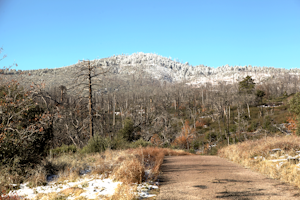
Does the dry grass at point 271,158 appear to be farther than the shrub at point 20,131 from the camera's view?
No

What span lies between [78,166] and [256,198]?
19.7ft

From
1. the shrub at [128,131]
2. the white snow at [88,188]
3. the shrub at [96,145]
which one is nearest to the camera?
the white snow at [88,188]

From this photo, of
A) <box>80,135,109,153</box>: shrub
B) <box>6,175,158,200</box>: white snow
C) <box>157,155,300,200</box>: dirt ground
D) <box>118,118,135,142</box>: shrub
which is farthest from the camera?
<box>118,118,135,142</box>: shrub

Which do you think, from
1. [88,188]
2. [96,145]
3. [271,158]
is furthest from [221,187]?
[96,145]

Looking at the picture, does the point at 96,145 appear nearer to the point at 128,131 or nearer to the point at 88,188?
the point at 88,188

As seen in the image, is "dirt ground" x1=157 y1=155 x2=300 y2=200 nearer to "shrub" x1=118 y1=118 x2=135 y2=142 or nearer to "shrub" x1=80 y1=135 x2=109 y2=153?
"shrub" x1=80 y1=135 x2=109 y2=153

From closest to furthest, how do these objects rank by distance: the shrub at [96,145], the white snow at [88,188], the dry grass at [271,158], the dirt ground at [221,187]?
1. the dirt ground at [221,187]
2. the white snow at [88,188]
3. the dry grass at [271,158]
4. the shrub at [96,145]

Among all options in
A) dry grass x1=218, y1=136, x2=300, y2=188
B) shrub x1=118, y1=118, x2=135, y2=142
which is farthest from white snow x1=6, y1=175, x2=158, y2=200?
shrub x1=118, y1=118, x2=135, y2=142

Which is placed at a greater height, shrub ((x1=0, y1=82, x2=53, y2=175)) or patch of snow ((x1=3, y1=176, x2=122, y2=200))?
shrub ((x1=0, y1=82, x2=53, y2=175))

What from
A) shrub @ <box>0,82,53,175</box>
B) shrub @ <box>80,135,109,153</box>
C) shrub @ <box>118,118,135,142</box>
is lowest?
shrub @ <box>118,118,135,142</box>

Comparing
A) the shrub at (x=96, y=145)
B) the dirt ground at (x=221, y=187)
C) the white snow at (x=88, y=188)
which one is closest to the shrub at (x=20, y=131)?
the white snow at (x=88, y=188)

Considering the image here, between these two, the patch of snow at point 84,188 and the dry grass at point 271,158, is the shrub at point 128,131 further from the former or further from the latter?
the patch of snow at point 84,188

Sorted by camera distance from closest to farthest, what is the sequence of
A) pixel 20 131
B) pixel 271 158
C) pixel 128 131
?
pixel 20 131, pixel 271 158, pixel 128 131

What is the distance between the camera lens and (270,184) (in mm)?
6199
